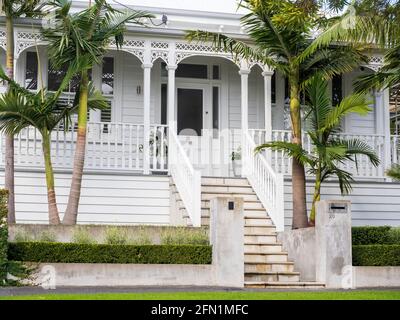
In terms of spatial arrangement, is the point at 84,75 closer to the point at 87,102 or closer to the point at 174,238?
the point at 87,102

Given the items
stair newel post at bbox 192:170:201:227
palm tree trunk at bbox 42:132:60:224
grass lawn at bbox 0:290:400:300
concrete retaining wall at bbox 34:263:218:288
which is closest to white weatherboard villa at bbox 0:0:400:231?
stair newel post at bbox 192:170:201:227

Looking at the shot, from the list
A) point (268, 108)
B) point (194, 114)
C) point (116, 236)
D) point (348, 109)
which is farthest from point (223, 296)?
point (194, 114)

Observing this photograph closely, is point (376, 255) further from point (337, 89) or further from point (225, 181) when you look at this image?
point (337, 89)

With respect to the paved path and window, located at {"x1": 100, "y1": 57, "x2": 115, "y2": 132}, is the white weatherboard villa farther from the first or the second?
the paved path

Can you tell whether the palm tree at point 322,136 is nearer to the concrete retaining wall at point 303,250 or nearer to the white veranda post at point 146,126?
the concrete retaining wall at point 303,250

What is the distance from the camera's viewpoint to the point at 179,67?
20438 mm

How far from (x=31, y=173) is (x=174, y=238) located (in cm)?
457

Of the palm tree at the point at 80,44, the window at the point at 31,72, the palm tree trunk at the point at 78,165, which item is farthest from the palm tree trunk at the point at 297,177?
the window at the point at 31,72

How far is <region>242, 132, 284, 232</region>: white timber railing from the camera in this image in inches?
626

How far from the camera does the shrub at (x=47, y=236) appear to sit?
13.5 metres

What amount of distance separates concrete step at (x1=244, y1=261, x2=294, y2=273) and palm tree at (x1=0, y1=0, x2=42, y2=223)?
4.66 meters

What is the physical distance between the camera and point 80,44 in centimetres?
1491

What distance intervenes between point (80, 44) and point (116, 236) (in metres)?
3.93
